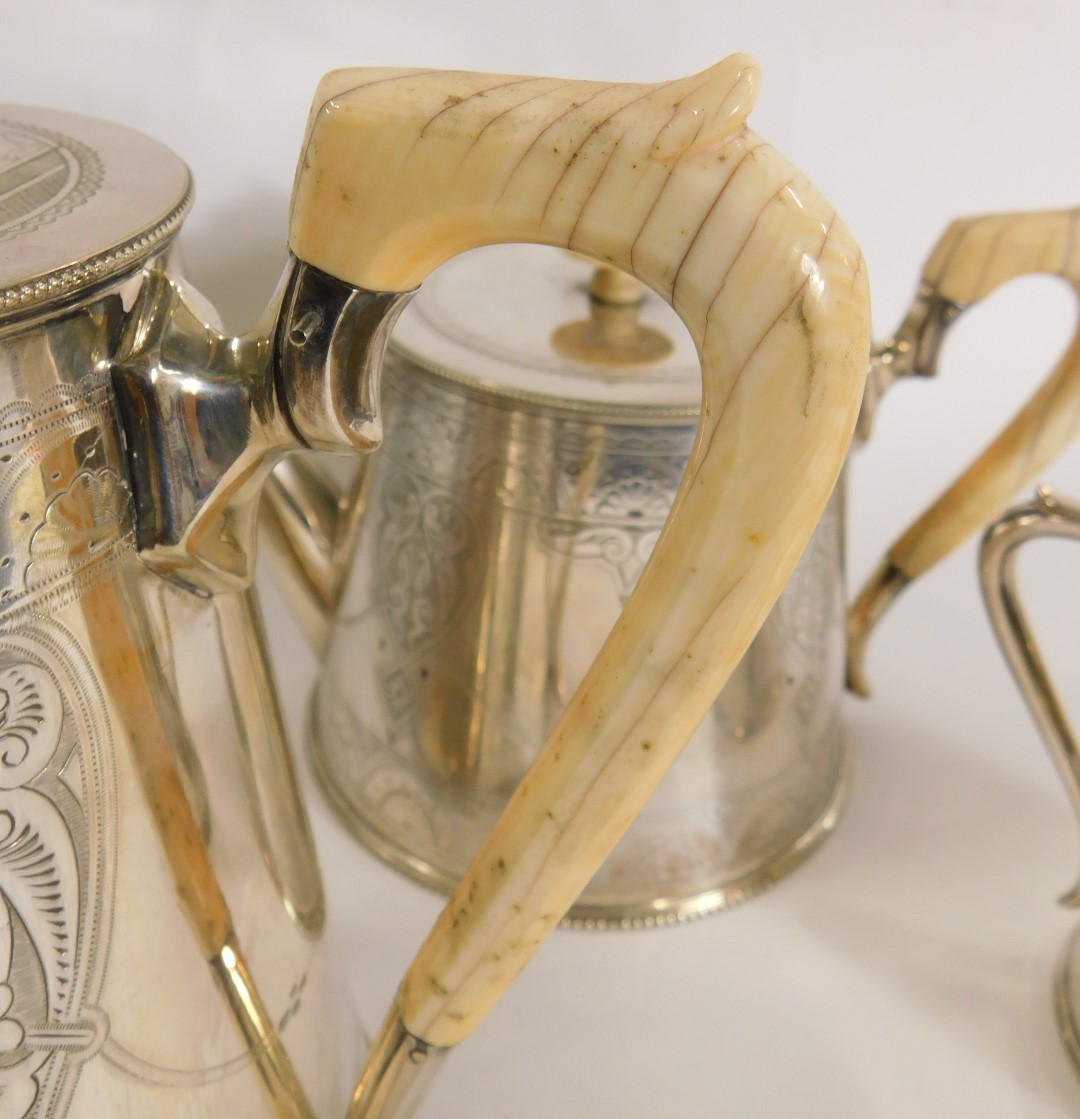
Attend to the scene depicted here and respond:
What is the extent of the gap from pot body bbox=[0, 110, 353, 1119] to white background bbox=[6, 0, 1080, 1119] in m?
0.21

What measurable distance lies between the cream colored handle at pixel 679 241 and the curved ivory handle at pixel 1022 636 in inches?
11.0

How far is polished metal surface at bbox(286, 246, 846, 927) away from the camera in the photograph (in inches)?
20.4

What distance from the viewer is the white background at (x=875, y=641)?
54 centimetres

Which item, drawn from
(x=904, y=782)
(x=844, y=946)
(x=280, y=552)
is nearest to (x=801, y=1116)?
(x=844, y=946)

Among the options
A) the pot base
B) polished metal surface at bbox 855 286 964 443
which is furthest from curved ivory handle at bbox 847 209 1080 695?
the pot base

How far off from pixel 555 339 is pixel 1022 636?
10.3 inches

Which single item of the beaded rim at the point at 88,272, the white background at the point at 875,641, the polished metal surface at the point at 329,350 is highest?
the beaded rim at the point at 88,272

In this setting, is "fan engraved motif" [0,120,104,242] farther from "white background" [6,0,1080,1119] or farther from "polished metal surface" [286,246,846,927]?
"white background" [6,0,1080,1119]

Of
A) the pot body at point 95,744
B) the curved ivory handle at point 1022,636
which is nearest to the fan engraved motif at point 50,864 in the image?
the pot body at point 95,744

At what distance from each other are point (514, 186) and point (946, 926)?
0.50m

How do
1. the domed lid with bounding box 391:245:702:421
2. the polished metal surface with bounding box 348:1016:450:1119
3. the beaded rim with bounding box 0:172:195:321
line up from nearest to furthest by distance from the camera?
1. the beaded rim with bounding box 0:172:195:321
2. the polished metal surface with bounding box 348:1016:450:1119
3. the domed lid with bounding box 391:245:702:421

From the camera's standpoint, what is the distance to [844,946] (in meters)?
0.60

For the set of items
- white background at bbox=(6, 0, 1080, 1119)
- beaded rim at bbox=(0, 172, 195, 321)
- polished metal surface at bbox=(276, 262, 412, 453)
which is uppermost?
beaded rim at bbox=(0, 172, 195, 321)

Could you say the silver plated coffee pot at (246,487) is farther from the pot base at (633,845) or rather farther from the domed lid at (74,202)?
the pot base at (633,845)
